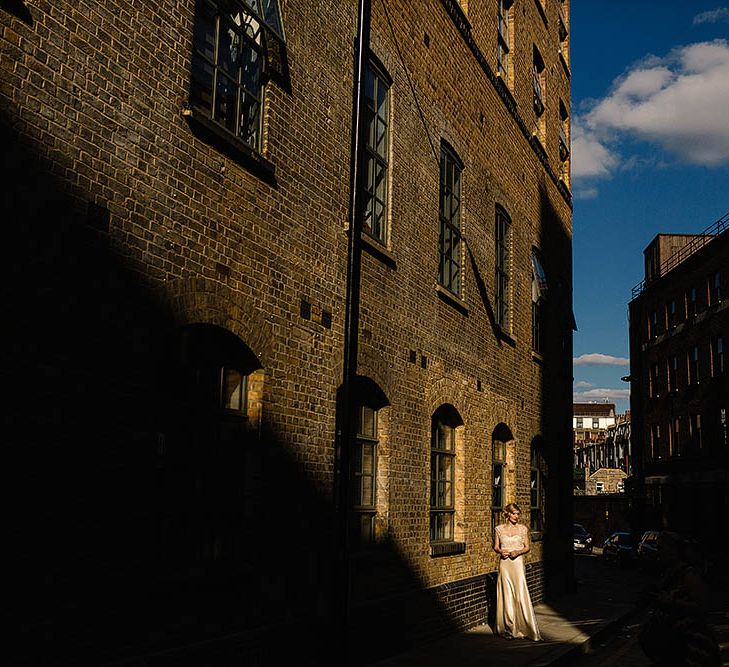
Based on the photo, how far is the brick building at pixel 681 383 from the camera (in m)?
39.6

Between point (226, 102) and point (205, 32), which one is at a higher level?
point (205, 32)

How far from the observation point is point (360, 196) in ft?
23.7

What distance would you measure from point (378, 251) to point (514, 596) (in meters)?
5.19

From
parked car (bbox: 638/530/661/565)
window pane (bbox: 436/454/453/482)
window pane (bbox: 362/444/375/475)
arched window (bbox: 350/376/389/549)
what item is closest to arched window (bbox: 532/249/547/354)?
window pane (bbox: 436/454/453/482)

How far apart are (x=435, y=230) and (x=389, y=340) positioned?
94.4 inches

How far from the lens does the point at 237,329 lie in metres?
7.58

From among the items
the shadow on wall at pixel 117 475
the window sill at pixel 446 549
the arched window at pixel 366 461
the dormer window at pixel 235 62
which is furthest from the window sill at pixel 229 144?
the window sill at pixel 446 549

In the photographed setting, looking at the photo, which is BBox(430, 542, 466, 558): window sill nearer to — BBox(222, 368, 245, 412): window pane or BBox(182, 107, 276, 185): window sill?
BBox(222, 368, 245, 412): window pane

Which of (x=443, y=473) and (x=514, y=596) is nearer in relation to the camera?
(x=514, y=596)

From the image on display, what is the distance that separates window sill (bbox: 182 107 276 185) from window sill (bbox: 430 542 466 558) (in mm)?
5891

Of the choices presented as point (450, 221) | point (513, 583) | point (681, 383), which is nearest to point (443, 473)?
point (513, 583)

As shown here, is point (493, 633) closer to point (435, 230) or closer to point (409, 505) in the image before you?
point (409, 505)

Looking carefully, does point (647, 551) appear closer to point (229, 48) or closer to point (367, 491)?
point (367, 491)

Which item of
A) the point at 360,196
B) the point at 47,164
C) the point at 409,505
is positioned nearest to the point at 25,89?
the point at 47,164
